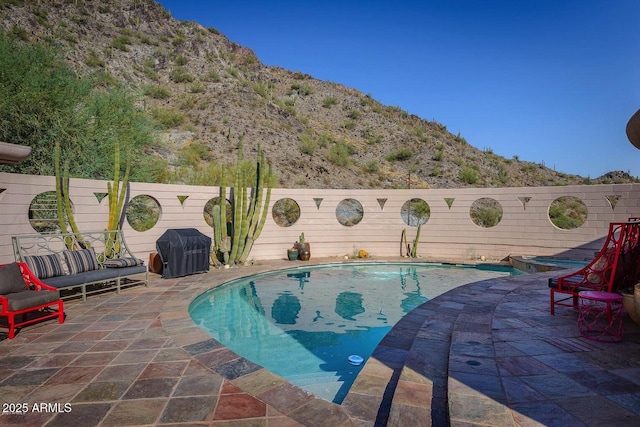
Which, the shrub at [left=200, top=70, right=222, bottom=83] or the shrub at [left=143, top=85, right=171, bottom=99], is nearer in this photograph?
the shrub at [left=143, top=85, right=171, bottom=99]

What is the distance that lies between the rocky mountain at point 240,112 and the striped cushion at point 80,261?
9574 millimetres

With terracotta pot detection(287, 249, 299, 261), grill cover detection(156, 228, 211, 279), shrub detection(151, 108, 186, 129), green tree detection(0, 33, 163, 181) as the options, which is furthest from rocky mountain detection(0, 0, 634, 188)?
grill cover detection(156, 228, 211, 279)

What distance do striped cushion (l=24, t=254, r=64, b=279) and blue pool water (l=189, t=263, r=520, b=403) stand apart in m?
2.36

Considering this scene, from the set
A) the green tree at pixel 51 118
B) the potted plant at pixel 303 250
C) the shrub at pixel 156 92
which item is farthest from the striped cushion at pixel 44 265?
the shrub at pixel 156 92

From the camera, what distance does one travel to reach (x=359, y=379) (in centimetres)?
319

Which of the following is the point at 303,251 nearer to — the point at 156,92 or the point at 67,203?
the point at 67,203

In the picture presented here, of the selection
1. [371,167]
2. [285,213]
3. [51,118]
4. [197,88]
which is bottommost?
[285,213]

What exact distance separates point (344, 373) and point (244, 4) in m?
27.3

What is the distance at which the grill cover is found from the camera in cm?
811

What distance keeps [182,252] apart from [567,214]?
22944 mm

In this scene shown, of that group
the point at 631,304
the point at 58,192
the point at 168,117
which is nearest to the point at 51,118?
the point at 58,192

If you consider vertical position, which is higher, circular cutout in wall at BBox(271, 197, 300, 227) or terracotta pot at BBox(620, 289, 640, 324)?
circular cutout in wall at BBox(271, 197, 300, 227)

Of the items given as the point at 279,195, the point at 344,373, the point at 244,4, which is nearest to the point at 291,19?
the point at 244,4

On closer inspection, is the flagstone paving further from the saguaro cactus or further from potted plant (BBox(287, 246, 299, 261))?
potted plant (BBox(287, 246, 299, 261))
